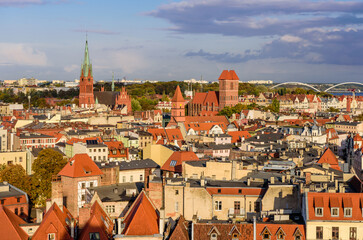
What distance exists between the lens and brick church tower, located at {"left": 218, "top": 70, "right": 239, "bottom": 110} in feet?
488

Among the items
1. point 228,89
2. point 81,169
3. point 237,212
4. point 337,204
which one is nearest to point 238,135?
point 81,169

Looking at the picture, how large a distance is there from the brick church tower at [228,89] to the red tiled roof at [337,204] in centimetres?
11377

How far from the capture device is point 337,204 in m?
34.3

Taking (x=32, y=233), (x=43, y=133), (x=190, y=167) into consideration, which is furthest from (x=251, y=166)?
(x=43, y=133)

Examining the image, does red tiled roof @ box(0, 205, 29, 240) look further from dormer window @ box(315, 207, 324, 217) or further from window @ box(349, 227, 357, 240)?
window @ box(349, 227, 357, 240)

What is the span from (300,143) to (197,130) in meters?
29.7

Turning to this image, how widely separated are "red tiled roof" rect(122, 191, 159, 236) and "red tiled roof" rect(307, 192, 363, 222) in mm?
9997

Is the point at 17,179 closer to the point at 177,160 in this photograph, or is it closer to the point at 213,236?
the point at 177,160

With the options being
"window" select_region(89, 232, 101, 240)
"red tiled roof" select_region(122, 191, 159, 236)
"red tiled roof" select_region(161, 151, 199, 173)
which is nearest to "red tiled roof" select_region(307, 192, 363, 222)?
"red tiled roof" select_region(122, 191, 159, 236)

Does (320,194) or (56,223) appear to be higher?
(320,194)

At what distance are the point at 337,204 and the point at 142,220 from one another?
12354 mm

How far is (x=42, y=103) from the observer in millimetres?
186375

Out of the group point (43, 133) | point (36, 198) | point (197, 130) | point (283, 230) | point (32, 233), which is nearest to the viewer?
point (283, 230)

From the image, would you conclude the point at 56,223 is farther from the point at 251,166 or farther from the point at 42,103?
the point at 42,103
